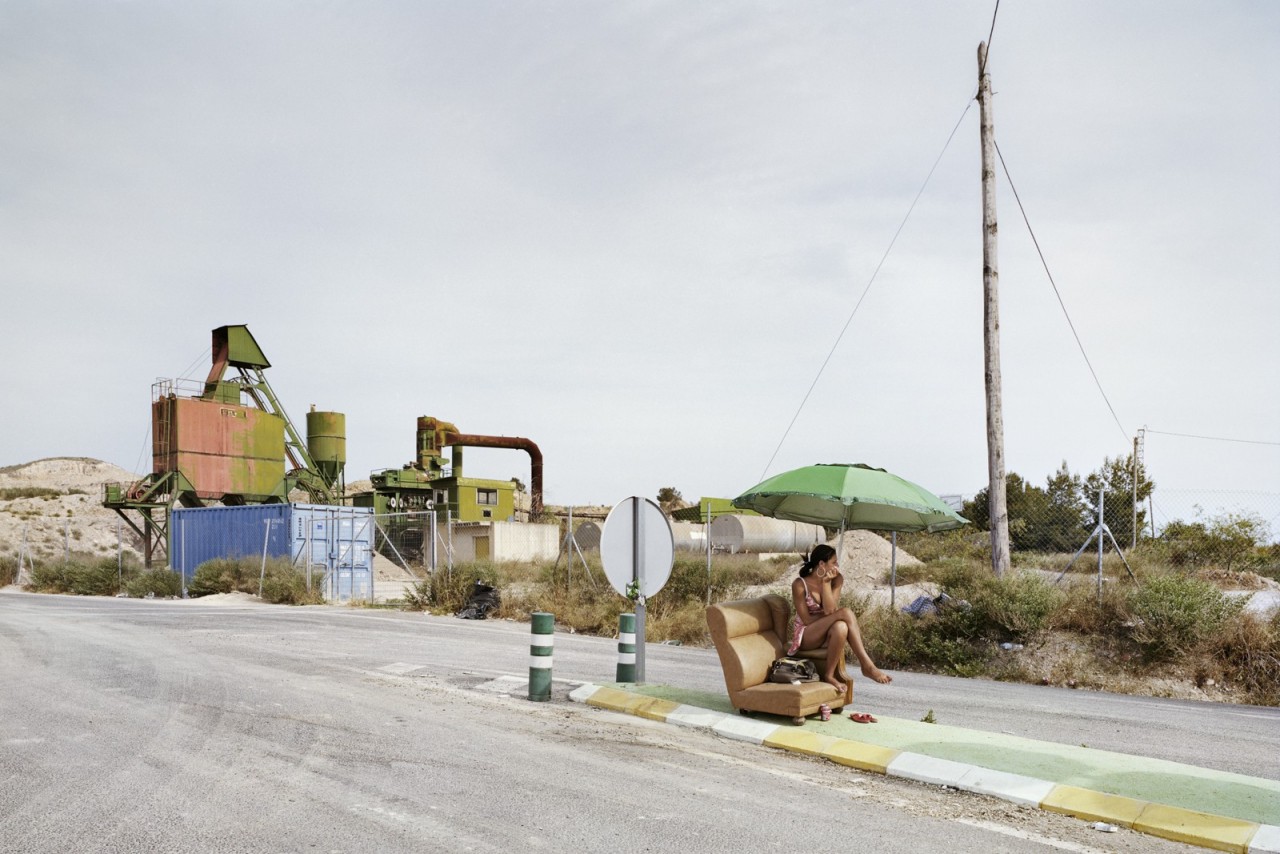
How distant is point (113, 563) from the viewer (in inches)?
1528

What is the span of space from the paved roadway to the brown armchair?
70 cm

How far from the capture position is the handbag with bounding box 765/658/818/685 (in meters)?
8.91

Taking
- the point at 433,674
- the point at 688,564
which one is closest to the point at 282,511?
the point at 688,564

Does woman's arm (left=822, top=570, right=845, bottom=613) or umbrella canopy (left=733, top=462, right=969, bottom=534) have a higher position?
umbrella canopy (left=733, top=462, right=969, bottom=534)

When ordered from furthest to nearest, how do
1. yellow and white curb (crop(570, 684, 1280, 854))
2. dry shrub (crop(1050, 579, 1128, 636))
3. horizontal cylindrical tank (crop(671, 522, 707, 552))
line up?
horizontal cylindrical tank (crop(671, 522, 707, 552))
dry shrub (crop(1050, 579, 1128, 636))
yellow and white curb (crop(570, 684, 1280, 854))

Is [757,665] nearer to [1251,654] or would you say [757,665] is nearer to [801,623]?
[801,623]

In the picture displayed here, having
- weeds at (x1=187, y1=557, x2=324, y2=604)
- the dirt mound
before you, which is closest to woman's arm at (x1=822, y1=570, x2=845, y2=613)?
weeds at (x1=187, y1=557, x2=324, y2=604)

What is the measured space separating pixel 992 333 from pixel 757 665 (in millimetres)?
9721

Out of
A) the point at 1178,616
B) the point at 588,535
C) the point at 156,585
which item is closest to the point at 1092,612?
the point at 1178,616

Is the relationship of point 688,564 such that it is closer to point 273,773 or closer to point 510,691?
point 510,691

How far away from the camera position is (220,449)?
139ft

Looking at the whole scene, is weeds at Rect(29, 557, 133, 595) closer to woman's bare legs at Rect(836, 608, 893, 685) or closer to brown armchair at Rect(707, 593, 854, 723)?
brown armchair at Rect(707, 593, 854, 723)

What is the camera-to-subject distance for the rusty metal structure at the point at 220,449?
41.2 m

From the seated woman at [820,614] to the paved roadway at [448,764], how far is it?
1334 mm
